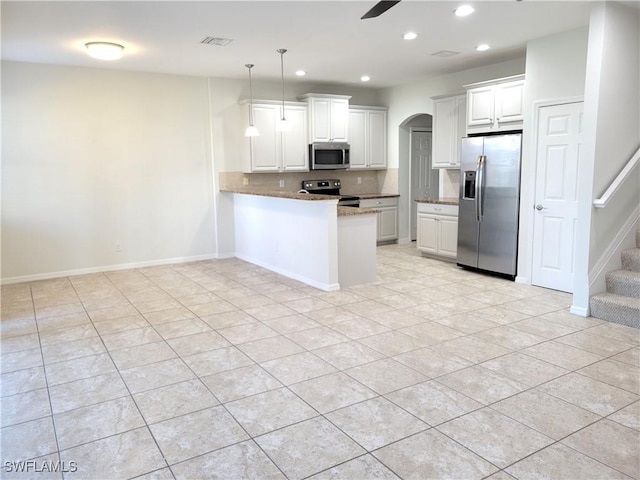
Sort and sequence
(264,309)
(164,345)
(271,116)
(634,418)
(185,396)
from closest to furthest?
(634,418) → (185,396) → (164,345) → (264,309) → (271,116)

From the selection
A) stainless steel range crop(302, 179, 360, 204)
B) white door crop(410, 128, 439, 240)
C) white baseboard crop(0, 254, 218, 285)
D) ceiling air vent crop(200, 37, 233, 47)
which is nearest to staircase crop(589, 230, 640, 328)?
stainless steel range crop(302, 179, 360, 204)

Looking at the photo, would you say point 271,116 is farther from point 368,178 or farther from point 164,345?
point 164,345

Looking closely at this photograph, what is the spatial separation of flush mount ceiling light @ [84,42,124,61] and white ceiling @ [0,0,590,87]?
13 centimetres

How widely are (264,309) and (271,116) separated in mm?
3670

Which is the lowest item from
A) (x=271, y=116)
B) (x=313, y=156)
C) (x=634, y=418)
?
(x=634, y=418)

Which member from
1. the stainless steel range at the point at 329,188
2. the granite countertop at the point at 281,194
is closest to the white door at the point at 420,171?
the stainless steel range at the point at 329,188

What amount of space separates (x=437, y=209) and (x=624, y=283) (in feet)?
9.56

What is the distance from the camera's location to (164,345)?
12.6ft

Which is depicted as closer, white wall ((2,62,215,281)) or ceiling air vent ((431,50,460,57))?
ceiling air vent ((431,50,460,57))

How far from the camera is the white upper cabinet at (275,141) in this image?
7211mm

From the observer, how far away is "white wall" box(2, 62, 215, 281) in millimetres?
5945

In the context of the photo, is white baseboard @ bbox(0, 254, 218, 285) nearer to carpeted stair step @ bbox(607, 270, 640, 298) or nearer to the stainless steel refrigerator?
the stainless steel refrigerator

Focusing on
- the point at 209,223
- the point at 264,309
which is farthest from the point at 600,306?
the point at 209,223
